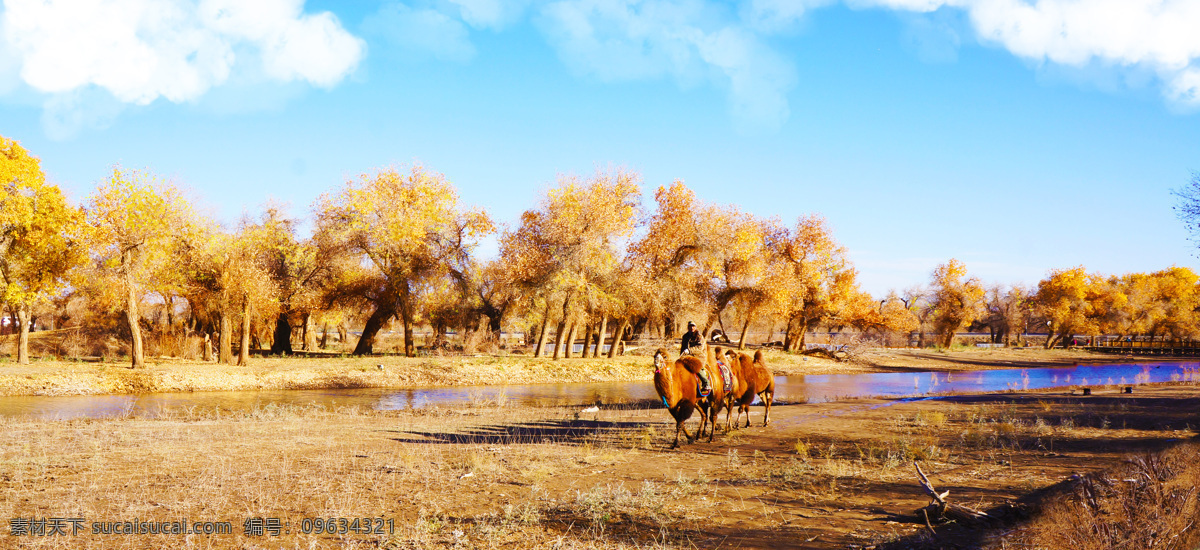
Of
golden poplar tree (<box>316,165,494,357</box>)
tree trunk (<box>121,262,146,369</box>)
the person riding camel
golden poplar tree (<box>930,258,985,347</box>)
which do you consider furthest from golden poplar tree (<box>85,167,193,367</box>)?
golden poplar tree (<box>930,258,985,347</box>)

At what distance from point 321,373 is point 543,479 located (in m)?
26.4

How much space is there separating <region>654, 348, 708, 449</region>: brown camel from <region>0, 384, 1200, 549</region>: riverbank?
2.65 ft

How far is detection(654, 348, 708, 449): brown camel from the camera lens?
12.8 meters

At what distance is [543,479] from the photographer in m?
9.88

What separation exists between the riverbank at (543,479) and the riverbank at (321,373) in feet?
38.2

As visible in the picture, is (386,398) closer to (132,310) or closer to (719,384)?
(132,310)

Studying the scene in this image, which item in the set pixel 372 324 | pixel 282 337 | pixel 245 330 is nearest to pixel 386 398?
pixel 245 330

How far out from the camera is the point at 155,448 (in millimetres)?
12461

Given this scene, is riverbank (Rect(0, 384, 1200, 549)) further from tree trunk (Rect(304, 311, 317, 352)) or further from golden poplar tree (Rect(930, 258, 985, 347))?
golden poplar tree (Rect(930, 258, 985, 347))

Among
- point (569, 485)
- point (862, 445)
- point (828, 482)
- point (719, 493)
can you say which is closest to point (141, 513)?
point (569, 485)

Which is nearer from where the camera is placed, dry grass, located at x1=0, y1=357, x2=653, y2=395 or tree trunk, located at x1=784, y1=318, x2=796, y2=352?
dry grass, located at x1=0, y1=357, x2=653, y2=395

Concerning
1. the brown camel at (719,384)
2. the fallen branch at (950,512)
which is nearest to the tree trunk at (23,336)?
the brown camel at (719,384)

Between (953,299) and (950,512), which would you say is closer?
(950,512)

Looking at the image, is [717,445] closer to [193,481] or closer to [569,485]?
[569,485]
